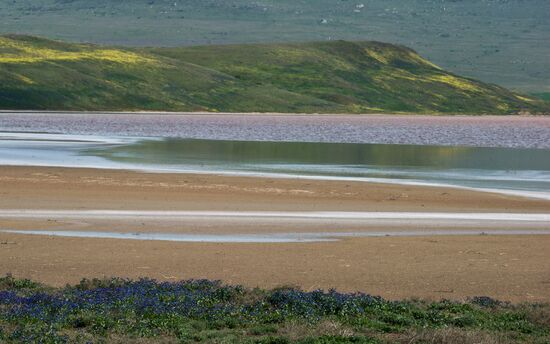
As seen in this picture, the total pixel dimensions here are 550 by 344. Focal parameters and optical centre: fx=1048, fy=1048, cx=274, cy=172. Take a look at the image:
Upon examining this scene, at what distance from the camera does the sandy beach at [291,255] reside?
66.7 ft

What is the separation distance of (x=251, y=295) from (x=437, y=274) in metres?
5.43

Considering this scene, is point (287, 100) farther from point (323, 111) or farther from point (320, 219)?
point (320, 219)

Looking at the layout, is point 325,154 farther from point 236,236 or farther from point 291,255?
point 291,255

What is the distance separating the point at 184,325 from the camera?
15.1 metres

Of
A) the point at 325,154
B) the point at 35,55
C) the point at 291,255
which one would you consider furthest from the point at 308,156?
the point at 35,55

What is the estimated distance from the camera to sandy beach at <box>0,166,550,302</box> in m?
20.3

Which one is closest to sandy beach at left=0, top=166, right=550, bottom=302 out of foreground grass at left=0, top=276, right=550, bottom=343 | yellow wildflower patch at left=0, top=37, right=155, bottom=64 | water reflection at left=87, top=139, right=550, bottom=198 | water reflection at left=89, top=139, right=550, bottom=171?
foreground grass at left=0, top=276, right=550, bottom=343

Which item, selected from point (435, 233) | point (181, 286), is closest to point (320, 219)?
point (435, 233)

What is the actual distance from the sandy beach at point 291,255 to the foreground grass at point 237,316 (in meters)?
2.13

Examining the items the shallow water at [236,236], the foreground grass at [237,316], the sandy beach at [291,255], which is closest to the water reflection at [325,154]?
the sandy beach at [291,255]

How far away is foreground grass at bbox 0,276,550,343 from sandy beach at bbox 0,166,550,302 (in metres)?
2.13

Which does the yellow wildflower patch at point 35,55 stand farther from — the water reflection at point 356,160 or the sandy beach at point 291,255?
the sandy beach at point 291,255

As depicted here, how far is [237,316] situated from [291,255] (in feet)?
24.4

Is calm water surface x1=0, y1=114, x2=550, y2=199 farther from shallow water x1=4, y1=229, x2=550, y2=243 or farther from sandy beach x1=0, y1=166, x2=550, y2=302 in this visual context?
shallow water x1=4, y1=229, x2=550, y2=243
